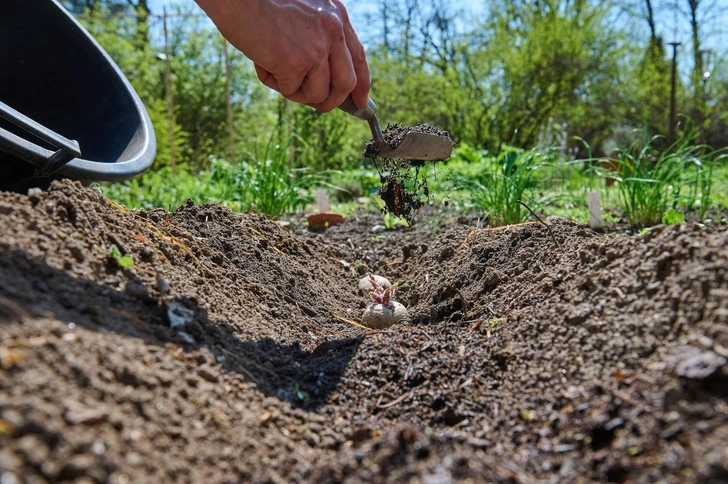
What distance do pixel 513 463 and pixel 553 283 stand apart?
0.91 metres

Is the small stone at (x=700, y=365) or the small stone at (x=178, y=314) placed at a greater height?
the small stone at (x=700, y=365)

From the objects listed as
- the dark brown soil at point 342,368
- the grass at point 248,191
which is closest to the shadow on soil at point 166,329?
the dark brown soil at point 342,368

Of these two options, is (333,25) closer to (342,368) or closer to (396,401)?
(342,368)

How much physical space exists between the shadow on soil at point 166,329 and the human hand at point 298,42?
3.47 ft

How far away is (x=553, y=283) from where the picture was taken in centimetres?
197

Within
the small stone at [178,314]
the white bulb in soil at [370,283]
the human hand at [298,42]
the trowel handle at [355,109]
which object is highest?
the human hand at [298,42]

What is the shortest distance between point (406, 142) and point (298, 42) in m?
0.69

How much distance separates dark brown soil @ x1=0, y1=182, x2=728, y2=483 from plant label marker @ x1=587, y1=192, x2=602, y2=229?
177 cm

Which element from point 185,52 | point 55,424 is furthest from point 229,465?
point 185,52

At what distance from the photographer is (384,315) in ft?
7.75

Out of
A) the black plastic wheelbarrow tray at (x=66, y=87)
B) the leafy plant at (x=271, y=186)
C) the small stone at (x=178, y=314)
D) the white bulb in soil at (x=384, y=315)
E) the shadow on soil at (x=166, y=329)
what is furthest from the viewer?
the leafy plant at (x=271, y=186)

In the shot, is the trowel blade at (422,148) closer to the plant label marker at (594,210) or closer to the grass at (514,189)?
the grass at (514,189)

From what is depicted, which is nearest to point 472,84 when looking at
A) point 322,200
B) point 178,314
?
point 322,200

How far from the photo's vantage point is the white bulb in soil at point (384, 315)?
2357 mm
